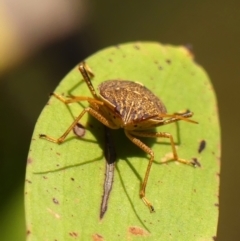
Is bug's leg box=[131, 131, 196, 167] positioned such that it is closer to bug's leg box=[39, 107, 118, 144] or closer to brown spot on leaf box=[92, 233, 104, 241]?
bug's leg box=[39, 107, 118, 144]

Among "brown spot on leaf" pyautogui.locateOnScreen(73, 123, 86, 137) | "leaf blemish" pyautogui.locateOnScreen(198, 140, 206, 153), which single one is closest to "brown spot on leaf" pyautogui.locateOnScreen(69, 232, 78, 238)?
"brown spot on leaf" pyautogui.locateOnScreen(73, 123, 86, 137)

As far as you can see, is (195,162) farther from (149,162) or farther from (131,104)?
(131,104)

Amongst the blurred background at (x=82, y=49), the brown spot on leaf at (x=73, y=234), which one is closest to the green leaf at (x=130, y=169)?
the brown spot on leaf at (x=73, y=234)

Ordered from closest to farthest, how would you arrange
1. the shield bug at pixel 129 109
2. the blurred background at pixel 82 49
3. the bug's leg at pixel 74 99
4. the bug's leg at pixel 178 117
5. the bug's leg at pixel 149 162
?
the bug's leg at pixel 149 162
the bug's leg at pixel 74 99
the shield bug at pixel 129 109
the bug's leg at pixel 178 117
the blurred background at pixel 82 49

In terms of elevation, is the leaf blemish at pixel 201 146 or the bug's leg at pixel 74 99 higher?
the leaf blemish at pixel 201 146

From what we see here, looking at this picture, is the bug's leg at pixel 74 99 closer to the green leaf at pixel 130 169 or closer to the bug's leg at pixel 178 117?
the green leaf at pixel 130 169

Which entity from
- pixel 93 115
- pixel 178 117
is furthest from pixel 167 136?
pixel 93 115
